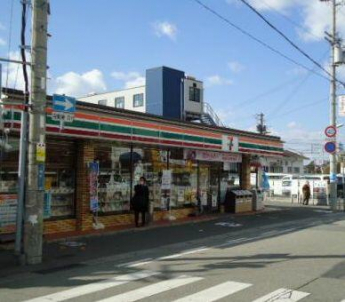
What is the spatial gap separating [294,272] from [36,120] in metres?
6.18

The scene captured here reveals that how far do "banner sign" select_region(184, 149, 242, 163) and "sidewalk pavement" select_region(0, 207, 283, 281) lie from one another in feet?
9.44

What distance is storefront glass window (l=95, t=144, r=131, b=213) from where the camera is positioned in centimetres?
1781

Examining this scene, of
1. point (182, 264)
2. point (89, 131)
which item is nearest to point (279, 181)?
point (89, 131)

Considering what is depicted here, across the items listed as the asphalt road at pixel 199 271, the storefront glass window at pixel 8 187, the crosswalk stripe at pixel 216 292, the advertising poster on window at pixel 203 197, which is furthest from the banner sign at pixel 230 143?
the crosswalk stripe at pixel 216 292

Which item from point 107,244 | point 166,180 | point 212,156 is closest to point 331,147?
point 212,156

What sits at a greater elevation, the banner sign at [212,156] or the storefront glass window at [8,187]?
the banner sign at [212,156]

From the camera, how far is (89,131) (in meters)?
15.9

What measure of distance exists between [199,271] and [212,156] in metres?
12.7

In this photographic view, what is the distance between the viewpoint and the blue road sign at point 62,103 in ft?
A: 38.5

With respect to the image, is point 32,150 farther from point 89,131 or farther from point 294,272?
point 294,272

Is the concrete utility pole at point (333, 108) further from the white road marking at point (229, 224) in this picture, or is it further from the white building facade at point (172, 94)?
the white building facade at point (172, 94)

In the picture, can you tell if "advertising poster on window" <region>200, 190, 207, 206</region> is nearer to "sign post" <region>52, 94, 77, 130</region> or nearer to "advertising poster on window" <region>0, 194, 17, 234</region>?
"advertising poster on window" <region>0, 194, 17, 234</region>

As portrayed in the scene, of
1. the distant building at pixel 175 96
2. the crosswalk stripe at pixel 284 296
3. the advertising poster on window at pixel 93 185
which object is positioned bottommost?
the crosswalk stripe at pixel 284 296

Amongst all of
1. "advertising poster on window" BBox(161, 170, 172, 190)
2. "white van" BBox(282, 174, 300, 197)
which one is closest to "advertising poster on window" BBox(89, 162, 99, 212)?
"advertising poster on window" BBox(161, 170, 172, 190)
